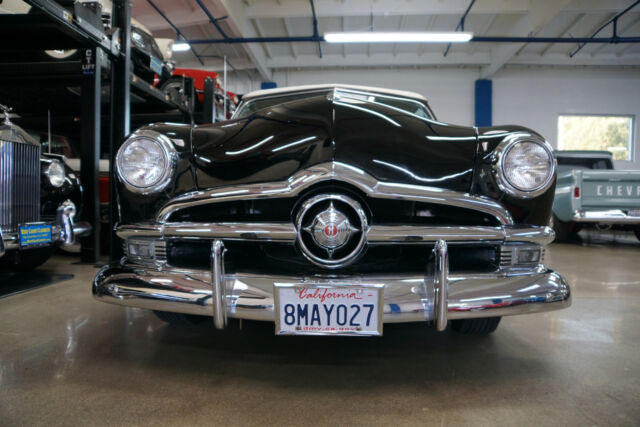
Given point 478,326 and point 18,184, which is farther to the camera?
point 18,184

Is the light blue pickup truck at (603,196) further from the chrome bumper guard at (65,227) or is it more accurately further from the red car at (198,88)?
the chrome bumper guard at (65,227)

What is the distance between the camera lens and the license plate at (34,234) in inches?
92.9

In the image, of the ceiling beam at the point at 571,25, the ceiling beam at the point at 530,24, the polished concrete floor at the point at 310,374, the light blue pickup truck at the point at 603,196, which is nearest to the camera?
the polished concrete floor at the point at 310,374

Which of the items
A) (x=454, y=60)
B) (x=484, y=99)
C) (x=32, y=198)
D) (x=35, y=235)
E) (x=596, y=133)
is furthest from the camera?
(x=596, y=133)

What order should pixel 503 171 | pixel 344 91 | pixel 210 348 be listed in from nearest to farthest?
pixel 503 171 < pixel 210 348 < pixel 344 91

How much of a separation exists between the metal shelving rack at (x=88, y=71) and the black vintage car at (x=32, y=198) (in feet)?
1.04

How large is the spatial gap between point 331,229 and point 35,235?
2.21 metres

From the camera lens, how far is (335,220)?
126cm

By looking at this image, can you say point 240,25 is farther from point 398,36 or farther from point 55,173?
point 55,173

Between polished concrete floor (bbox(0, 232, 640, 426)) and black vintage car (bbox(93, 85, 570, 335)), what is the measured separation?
25 centimetres

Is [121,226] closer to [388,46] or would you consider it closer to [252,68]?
[388,46]

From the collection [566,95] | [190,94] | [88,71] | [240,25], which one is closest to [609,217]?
[190,94]

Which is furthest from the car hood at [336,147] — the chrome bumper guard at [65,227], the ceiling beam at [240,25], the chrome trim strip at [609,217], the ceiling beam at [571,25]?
the ceiling beam at [571,25]

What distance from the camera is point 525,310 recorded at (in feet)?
4.13
